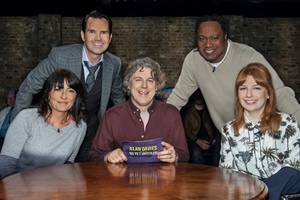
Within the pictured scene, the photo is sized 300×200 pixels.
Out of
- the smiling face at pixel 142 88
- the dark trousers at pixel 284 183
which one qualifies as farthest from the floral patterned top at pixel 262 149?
the smiling face at pixel 142 88

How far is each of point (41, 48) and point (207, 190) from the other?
905cm

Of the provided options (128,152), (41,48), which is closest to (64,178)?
(128,152)

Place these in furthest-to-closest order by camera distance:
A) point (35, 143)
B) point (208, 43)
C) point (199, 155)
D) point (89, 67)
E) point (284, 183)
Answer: point (199, 155) < point (89, 67) < point (208, 43) < point (35, 143) < point (284, 183)

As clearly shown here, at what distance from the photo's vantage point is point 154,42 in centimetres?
1020

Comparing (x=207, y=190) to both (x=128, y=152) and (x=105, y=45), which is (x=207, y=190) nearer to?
(x=128, y=152)

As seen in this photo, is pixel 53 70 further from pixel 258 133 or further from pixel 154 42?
pixel 154 42

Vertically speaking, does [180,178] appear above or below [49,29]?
below

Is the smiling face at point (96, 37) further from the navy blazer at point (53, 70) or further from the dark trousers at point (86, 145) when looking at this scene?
the dark trousers at point (86, 145)

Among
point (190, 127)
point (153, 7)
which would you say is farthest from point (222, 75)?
point (153, 7)

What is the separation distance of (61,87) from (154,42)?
25.4ft

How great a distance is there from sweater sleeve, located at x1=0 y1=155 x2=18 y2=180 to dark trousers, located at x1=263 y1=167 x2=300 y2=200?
5.04ft

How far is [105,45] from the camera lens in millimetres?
3135

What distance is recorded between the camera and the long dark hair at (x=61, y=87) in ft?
8.65

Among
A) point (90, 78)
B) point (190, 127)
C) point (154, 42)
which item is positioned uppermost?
point (154, 42)
